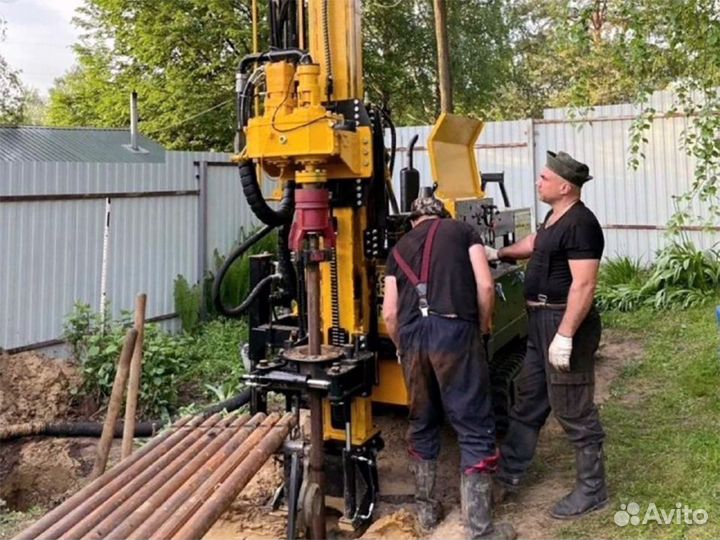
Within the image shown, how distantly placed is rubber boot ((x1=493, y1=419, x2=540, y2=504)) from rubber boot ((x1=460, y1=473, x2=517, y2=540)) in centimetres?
46

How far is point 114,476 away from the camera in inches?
115

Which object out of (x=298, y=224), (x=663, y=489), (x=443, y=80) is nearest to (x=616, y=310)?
(x=443, y=80)

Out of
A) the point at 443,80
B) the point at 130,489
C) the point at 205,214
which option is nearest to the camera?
the point at 130,489

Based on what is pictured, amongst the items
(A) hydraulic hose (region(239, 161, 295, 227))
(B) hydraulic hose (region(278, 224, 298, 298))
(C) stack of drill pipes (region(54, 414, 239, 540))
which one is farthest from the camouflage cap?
(C) stack of drill pipes (region(54, 414, 239, 540))

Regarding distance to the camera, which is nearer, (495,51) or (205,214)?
(205,214)

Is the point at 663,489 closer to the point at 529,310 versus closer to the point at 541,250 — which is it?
the point at 529,310

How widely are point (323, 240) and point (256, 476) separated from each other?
5.56ft

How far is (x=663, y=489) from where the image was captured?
3480mm

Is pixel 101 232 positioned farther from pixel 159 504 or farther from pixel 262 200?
pixel 159 504

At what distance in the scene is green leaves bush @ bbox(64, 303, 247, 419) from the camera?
17.1 feet

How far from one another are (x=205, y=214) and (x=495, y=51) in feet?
42.7

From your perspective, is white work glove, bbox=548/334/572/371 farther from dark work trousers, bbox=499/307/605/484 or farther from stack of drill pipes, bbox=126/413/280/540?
stack of drill pipes, bbox=126/413/280/540

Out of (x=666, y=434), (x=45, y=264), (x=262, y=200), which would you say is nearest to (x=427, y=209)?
(x=262, y=200)

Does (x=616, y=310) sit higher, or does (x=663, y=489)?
(x=616, y=310)
